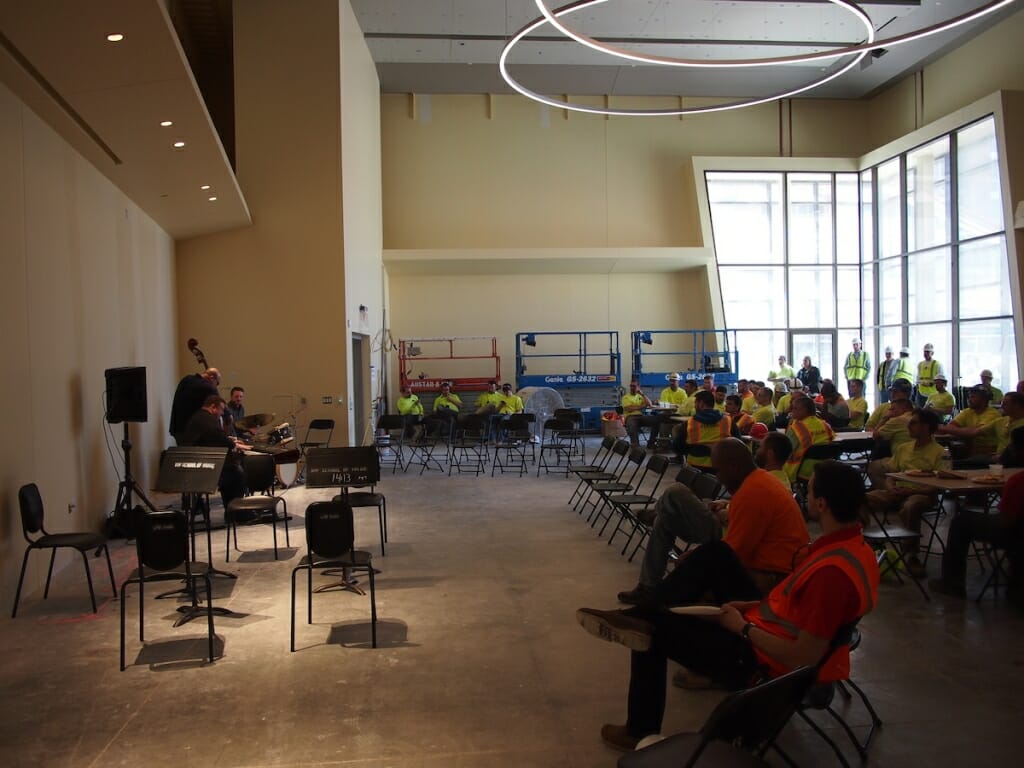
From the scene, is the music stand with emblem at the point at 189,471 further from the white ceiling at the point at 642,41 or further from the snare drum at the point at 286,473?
the white ceiling at the point at 642,41

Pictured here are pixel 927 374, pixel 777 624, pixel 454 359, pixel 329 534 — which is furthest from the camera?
pixel 454 359

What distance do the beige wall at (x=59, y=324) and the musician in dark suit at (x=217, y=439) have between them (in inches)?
35.3

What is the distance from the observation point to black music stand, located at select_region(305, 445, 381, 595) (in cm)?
518

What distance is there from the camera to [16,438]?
17.1 ft

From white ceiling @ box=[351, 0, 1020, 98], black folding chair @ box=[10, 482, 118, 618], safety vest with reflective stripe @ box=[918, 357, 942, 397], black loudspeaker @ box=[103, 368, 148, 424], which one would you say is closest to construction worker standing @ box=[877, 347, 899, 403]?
safety vest with reflective stripe @ box=[918, 357, 942, 397]

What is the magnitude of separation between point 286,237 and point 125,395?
4.93 m

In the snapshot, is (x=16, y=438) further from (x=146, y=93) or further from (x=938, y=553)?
(x=938, y=553)

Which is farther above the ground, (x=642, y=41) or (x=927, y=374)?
(x=642, y=41)

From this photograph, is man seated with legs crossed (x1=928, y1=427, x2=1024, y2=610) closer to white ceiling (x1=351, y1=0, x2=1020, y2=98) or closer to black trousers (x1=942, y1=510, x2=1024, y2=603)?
black trousers (x1=942, y1=510, x2=1024, y2=603)

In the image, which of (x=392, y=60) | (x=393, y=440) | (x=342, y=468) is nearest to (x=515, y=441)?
(x=393, y=440)

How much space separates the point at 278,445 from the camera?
26.1 ft

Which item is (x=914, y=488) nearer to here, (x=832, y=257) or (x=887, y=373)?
(x=887, y=373)

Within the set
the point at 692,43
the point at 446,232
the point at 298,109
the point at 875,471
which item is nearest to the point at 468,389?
the point at 446,232

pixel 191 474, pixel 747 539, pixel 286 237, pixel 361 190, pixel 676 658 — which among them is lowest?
pixel 676 658
